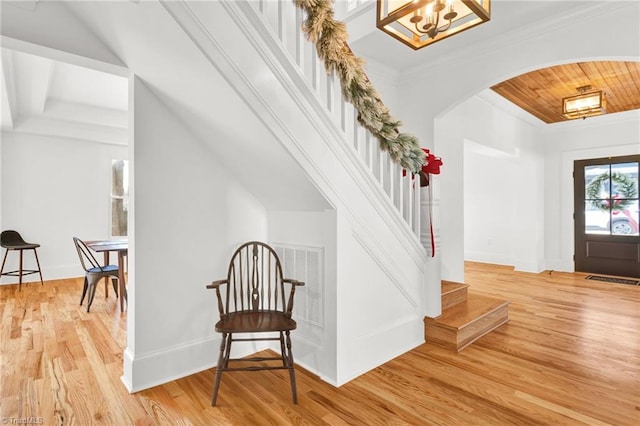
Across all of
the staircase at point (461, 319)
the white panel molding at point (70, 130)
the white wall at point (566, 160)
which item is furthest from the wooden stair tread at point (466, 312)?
the white panel molding at point (70, 130)

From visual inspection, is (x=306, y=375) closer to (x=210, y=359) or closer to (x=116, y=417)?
(x=210, y=359)

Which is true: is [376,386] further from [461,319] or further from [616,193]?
[616,193]

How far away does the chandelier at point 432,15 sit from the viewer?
1.83 meters

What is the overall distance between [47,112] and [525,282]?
27.2 ft

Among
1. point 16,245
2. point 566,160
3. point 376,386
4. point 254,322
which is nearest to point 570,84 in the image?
point 566,160

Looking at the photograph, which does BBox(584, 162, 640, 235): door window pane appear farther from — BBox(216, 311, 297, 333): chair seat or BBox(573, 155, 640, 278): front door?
BBox(216, 311, 297, 333): chair seat

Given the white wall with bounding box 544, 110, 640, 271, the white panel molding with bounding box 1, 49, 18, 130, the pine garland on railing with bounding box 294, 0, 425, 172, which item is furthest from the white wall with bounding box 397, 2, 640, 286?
the white panel molding with bounding box 1, 49, 18, 130

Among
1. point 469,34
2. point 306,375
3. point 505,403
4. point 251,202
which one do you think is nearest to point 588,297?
point 505,403

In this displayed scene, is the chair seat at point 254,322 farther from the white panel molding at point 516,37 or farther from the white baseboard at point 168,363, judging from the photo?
the white panel molding at point 516,37

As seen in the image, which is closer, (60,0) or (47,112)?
(60,0)

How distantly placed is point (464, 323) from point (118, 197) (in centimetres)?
639

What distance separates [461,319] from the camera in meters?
3.07

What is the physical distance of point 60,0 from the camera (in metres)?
1.90

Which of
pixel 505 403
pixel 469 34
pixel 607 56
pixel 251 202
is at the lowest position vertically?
pixel 505 403
